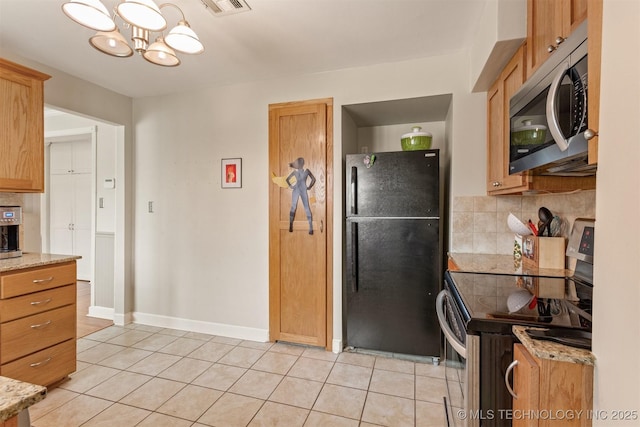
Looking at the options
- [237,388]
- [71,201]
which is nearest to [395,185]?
[237,388]

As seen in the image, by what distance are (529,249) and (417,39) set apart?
1.62 metres

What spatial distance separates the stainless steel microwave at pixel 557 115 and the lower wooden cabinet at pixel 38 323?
287 cm

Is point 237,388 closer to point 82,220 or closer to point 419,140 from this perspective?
point 419,140

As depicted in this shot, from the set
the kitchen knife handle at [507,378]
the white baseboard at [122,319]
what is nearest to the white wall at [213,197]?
the white baseboard at [122,319]

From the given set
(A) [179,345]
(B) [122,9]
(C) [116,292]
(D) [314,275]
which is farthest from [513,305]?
(C) [116,292]

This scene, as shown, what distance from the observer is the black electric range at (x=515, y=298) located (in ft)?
3.11

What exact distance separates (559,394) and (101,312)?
4.20m

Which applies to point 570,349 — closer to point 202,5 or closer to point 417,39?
point 417,39

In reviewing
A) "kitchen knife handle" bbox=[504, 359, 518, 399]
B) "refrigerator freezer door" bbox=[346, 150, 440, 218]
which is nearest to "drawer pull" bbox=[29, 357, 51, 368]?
"refrigerator freezer door" bbox=[346, 150, 440, 218]

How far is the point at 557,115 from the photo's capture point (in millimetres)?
1001

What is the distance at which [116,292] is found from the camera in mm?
3248

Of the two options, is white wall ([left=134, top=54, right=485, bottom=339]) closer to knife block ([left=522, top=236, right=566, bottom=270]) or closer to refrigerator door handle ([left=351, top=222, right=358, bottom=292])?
refrigerator door handle ([left=351, top=222, right=358, bottom=292])

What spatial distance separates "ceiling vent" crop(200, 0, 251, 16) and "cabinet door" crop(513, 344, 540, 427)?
2075mm

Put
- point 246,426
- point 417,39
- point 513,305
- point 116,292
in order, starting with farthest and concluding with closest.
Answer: point 116,292, point 417,39, point 246,426, point 513,305
